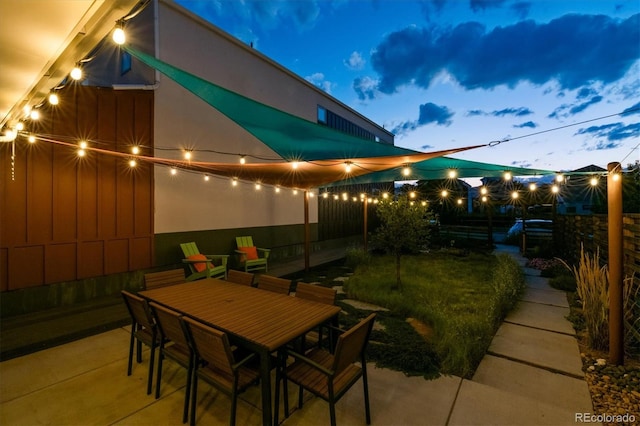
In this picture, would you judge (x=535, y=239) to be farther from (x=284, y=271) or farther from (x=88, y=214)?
(x=88, y=214)

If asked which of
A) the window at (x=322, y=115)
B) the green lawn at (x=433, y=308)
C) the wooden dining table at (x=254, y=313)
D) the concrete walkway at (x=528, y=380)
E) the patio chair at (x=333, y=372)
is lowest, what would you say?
the concrete walkway at (x=528, y=380)

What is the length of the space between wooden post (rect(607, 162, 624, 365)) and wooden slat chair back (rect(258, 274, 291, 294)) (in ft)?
10.4

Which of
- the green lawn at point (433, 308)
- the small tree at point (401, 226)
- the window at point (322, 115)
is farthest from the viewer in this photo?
the window at point (322, 115)

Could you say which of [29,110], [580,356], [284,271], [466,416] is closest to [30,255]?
[29,110]

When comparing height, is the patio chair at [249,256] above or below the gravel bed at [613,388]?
above

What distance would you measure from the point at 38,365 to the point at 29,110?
7.93 ft

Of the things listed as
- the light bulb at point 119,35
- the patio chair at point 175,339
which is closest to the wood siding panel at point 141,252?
the patio chair at point 175,339

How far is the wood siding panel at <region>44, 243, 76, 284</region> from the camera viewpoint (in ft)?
13.7

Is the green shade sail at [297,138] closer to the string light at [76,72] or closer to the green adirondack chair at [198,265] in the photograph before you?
the string light at [76,72]

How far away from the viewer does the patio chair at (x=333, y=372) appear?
64.4 inches

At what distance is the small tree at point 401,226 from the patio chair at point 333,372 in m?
3.41

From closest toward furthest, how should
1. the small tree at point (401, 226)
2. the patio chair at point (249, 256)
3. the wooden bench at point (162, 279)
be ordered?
the wooden bench at point (162, 279)
the small tree at point (401, 226)
the patio chair at point (249, 256)

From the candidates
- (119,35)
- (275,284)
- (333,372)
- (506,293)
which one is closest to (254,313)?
(275,284)

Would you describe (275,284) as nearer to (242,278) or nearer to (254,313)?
(242,278)
